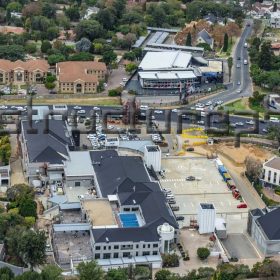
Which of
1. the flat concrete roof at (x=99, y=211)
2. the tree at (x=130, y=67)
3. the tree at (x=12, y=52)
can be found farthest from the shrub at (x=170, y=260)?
the tree at (x=12, y=52)

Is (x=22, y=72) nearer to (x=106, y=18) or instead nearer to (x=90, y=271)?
(x=106, y=18)

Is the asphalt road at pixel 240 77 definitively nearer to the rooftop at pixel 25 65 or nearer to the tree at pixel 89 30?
the tree at pixel 89 30

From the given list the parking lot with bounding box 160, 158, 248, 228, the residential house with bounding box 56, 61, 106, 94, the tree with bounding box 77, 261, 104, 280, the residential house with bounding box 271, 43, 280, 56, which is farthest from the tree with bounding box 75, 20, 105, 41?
the tree with bounding box 77, 261, 104, 280

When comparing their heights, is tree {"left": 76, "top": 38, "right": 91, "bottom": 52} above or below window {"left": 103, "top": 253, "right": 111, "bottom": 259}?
above

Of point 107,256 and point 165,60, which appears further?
point 165,60

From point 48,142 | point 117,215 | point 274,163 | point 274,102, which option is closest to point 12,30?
point 274,102

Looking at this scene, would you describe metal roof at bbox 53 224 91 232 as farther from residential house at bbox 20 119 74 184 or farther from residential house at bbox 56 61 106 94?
residential house at bbox 56 61 106 94

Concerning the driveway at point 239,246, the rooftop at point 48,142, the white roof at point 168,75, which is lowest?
the driveway at point 239,246
